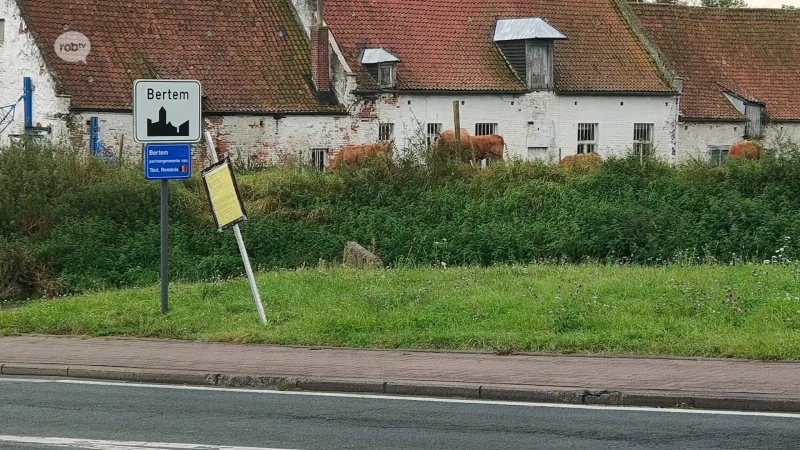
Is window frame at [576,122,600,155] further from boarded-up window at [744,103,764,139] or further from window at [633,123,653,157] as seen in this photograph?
boarded-up window at [744,103,764,139]

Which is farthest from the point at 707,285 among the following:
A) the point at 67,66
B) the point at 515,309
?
the point at 67,66

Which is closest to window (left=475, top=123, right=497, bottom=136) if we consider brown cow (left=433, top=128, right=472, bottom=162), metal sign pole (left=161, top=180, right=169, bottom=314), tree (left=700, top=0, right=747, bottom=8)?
brown cow (left=433, top=128, right=472, bottom=162)

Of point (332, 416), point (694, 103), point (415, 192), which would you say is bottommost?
point (332, 416)

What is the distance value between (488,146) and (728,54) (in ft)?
70.1

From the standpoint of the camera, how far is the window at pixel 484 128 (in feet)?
154

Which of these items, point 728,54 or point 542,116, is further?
point 728,54

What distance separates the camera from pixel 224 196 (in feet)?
55.2

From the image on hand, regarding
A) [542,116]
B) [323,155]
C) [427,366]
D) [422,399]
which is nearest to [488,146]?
[323,155]

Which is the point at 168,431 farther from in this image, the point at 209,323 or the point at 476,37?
the point at 476,37

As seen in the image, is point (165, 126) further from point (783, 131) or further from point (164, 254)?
point (783, 131)

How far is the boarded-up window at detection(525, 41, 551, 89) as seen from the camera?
47938 mm

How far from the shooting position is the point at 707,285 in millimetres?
17609

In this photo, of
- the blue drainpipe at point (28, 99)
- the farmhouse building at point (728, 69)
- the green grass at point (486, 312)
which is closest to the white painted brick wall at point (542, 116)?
the farmhouse building at point (728, 69)

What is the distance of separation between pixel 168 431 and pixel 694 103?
145 ft
